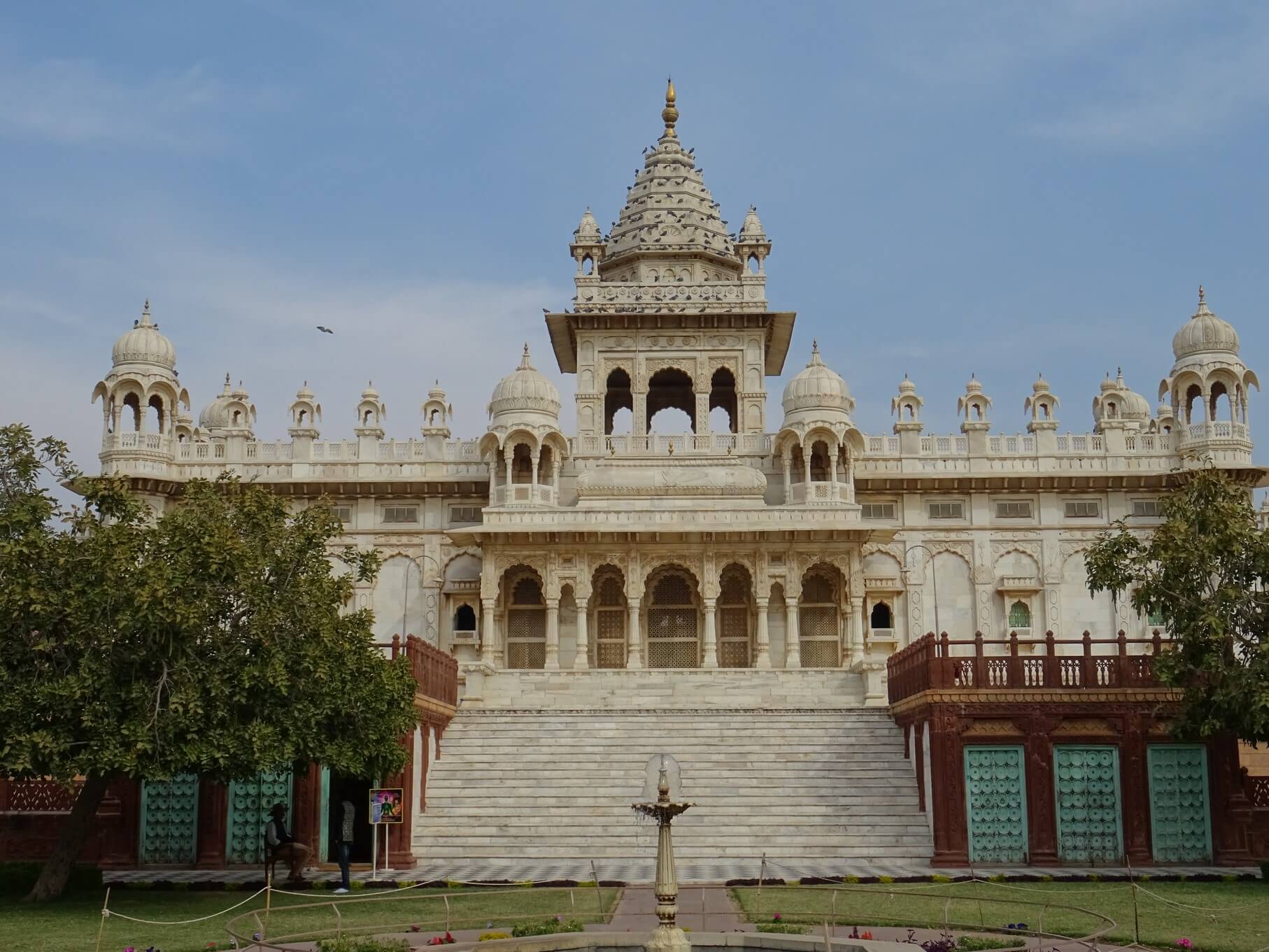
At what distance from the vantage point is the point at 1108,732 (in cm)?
2556

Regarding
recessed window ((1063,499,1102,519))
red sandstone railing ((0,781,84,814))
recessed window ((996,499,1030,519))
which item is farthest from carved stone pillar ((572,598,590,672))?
red sandstone railing ((0,781,84,814))

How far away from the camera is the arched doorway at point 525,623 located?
4172 centimetres

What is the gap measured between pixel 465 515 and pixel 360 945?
29.4m

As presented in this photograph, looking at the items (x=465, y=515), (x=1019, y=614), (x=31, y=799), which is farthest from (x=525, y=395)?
(x=31, y=799)

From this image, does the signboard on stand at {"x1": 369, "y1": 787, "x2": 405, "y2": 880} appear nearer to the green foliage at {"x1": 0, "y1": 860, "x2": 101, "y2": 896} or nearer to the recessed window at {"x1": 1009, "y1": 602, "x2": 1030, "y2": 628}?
the green foliage at {"x1": 0, "y1": 860, "x2": 101, "y2": 896}

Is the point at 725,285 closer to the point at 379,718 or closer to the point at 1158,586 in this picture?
the point at 1158,586

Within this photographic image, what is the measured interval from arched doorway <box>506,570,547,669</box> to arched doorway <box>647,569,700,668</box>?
2893 mm

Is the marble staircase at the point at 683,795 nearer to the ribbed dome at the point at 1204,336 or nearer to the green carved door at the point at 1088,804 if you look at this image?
the green carved door at the point at 1088,804

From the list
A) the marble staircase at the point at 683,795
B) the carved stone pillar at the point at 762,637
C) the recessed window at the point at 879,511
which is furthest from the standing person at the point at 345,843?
the recessed window at the point at 879,511

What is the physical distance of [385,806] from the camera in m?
23.8

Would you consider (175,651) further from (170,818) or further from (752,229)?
(752,229)

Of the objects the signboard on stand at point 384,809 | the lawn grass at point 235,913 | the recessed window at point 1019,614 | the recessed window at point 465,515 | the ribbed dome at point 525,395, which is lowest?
the lawn grass at point 235,913

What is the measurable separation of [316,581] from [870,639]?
74.1ft

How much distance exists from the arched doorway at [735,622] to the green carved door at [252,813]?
58.8 ft
